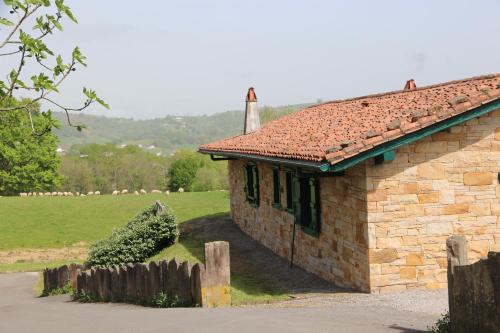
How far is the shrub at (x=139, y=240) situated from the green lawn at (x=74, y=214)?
855 centimetres

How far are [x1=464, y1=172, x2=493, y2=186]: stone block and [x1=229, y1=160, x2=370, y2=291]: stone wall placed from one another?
2187 millimetres

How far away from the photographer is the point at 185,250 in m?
19.3

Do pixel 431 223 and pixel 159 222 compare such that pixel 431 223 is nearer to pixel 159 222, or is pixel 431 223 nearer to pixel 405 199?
pixel 405 199

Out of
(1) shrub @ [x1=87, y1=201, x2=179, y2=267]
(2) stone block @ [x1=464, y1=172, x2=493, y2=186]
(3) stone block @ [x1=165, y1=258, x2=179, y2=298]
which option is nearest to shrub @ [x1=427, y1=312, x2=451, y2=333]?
(2) stone block @ [x1=464, y1=172, x2=493, y2=186]

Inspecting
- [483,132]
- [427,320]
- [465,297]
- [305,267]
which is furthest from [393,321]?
[305,267]

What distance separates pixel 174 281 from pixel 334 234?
3.66 metres

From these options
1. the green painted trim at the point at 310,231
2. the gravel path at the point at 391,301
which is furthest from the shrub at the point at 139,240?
the gravel path at the point at 391,301

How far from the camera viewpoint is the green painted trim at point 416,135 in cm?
1101

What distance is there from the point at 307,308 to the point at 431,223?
3.21 metres

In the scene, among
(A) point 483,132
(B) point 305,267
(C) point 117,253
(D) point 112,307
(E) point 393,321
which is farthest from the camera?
(C) point 117,253

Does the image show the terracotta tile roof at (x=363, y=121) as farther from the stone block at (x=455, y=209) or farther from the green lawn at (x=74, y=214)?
the green lawn at (x=74, y=214)

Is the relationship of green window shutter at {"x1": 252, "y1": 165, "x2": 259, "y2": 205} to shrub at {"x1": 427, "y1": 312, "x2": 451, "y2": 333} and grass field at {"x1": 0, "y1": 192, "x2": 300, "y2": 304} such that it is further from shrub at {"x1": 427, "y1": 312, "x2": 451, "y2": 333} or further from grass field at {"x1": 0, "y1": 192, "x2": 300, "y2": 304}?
shrub at {"x1": 427, "y1": 312, "x2": 451, "y2": 333}

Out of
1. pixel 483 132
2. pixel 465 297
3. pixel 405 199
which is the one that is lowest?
pixel 465 297

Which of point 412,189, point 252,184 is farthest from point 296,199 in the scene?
point 252,184
